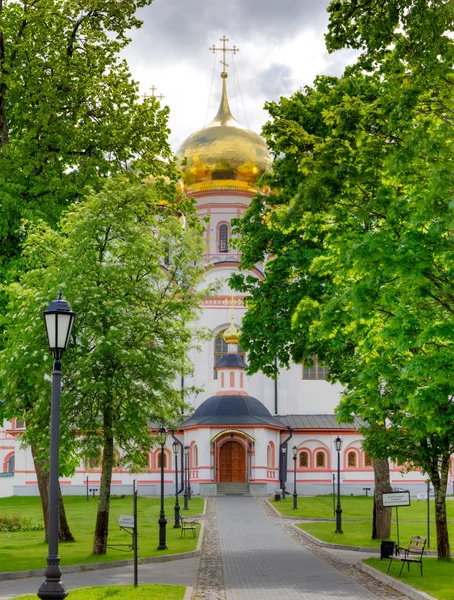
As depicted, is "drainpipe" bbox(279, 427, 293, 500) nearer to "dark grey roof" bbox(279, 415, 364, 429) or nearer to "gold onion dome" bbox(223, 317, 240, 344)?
"dark grey roof" bbox(279, 415, 364, 429)


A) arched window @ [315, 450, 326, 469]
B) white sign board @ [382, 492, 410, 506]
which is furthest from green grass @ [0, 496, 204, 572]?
arched window @ [315, 450, 326, 469]

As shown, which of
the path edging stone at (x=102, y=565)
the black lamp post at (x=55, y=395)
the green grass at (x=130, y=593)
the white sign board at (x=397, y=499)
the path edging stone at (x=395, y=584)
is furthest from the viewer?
the white sign board at (x=397, y=499)

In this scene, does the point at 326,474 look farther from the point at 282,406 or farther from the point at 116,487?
the point at 116,487

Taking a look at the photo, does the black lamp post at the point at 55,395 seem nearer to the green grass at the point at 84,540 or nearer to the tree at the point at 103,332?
the tree at the point at 103,332

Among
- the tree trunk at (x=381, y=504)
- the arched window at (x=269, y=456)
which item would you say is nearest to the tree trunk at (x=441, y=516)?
the tree trunk at (x=381, y=504)

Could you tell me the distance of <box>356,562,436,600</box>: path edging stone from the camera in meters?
14.8

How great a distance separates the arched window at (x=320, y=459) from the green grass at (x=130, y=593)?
127ft

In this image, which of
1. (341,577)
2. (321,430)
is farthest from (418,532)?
(321,430)

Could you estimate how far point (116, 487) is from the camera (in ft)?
175

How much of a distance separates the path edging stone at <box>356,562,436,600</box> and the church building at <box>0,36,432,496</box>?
29734mm

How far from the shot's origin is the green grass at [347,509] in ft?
120

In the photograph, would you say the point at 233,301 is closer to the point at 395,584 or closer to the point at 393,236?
the point at 395,584

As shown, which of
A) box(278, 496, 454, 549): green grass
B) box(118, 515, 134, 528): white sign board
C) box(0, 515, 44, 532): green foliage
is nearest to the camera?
box(118, 515, 134, 528): white sign board

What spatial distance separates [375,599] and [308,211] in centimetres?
647
